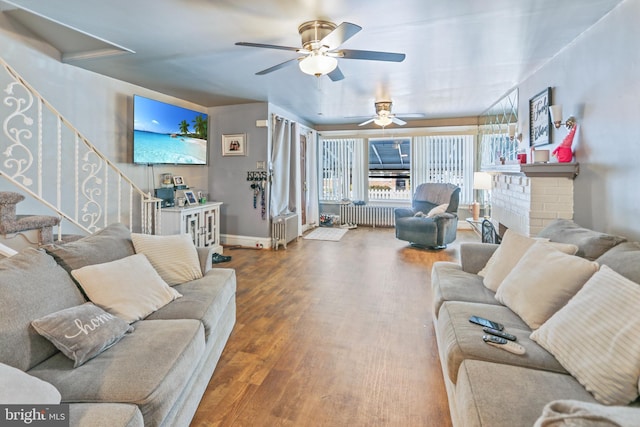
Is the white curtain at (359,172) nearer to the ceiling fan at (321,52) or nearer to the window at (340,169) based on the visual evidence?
the window at (340,169)

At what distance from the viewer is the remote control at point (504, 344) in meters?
1.41

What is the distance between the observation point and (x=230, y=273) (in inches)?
98.3

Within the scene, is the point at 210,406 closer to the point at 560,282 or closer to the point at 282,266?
the point at 560,282

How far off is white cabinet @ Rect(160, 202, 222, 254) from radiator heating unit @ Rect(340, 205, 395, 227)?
134 inches

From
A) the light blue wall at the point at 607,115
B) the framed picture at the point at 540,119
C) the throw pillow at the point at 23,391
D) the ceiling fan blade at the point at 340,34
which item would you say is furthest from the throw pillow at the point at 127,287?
the framed picture at the point at 540,119

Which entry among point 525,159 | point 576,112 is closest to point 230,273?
point 576,112

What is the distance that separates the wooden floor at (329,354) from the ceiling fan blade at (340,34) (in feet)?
6.89

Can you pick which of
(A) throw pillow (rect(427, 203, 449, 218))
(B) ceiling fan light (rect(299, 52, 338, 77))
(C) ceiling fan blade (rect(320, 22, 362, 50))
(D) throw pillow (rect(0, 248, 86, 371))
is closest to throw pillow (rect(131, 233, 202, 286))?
(D) throw pillow (rect(0, 248, 86, 371))

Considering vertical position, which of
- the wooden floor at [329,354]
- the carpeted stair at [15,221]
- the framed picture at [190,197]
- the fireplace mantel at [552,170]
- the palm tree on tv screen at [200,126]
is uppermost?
the palm tree on tv screen at [200,126]

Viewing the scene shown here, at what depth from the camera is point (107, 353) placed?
4.62 feet

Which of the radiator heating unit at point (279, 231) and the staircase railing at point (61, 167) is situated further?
the radiator heating unit at point (279, 231)

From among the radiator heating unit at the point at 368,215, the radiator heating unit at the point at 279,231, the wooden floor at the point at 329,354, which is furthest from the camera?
the radiator heating unit at the point at 368,215

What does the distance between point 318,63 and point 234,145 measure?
3267 millimetres

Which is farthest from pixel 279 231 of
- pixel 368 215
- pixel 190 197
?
pixel 368 215
